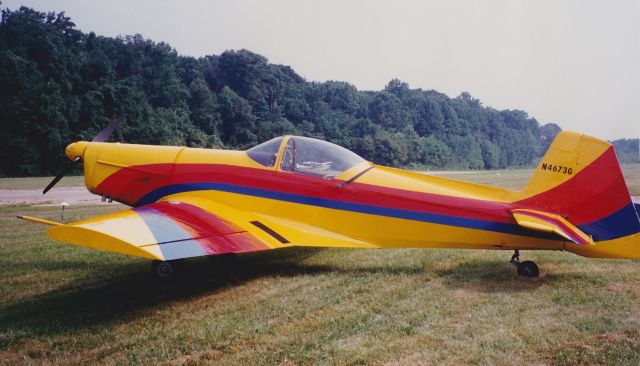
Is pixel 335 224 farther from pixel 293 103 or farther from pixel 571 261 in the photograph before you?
pixel 293 103

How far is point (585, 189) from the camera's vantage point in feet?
15.7

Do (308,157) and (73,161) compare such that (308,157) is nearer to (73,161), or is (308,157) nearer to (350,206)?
(350,206)

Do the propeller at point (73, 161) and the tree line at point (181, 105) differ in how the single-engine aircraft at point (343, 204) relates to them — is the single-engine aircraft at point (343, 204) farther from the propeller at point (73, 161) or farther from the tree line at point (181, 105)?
the tree line at point (181, 105)

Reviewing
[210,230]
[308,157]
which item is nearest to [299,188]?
[308,157]

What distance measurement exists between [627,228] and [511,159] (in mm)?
125907

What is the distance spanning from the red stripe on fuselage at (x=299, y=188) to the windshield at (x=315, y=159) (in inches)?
4.5

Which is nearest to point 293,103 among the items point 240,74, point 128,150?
point 240,74

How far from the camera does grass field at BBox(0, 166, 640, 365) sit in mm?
3168

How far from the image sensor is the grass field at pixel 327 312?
3168 millimetres

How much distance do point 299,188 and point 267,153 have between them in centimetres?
75

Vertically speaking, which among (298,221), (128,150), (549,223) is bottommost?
(298,221)

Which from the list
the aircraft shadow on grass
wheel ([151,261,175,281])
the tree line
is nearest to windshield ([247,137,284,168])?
the aircraft shadow on grass

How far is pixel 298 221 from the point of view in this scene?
555cm

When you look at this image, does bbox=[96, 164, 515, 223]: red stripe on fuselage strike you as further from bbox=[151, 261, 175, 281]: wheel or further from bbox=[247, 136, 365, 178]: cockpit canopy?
bbox=[151, 261, 175, 281]: wheel
